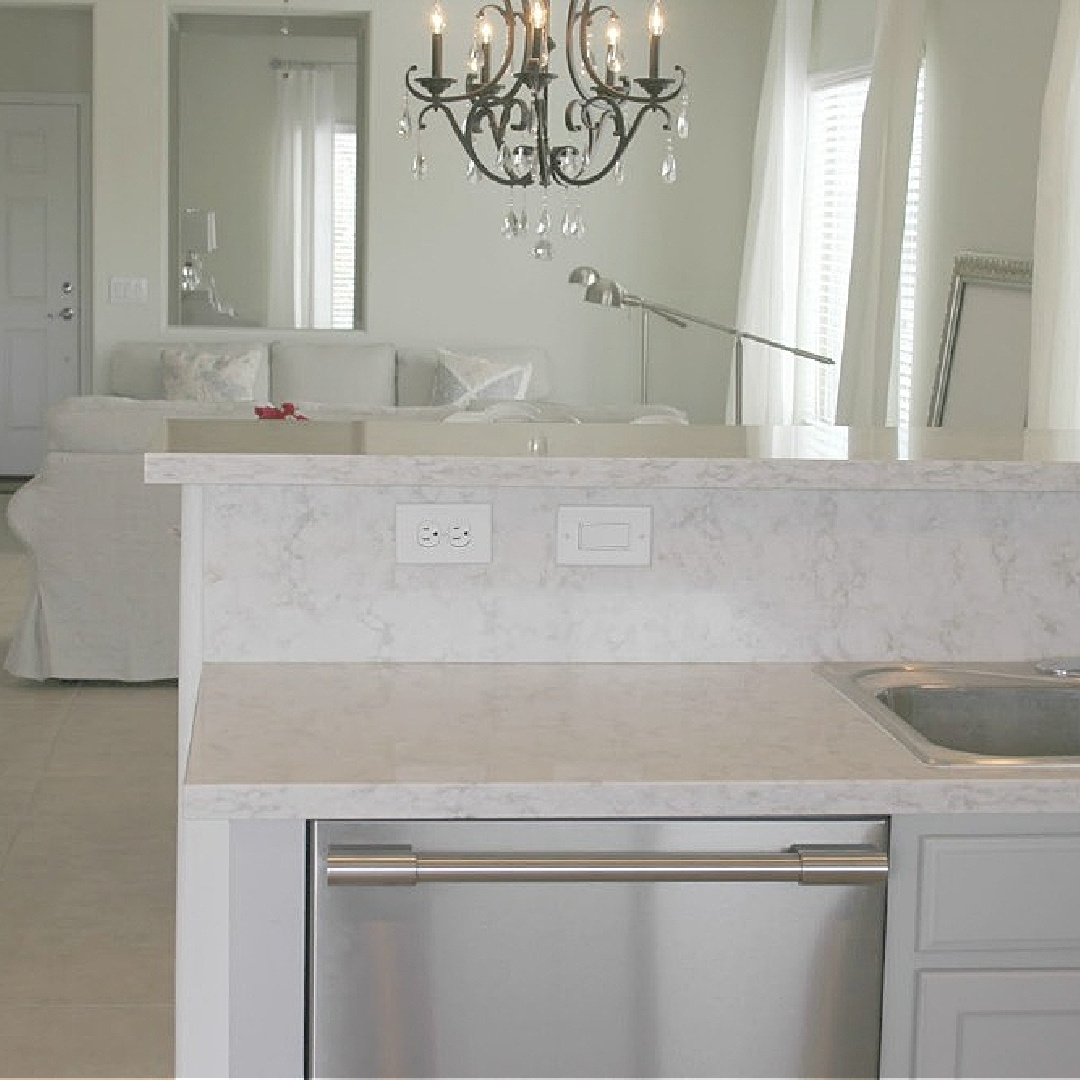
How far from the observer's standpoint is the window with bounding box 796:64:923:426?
25.8 feet

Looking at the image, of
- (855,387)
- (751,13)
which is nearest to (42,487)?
(855,387)

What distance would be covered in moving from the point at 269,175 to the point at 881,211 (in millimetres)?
3946

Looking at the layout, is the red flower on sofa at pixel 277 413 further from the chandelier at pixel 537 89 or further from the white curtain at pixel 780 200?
the white curtain at pixel 780 200

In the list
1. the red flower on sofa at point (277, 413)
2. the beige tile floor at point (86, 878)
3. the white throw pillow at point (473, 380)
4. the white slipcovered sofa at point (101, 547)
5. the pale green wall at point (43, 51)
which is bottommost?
the beige tile floor at point (86, 878)

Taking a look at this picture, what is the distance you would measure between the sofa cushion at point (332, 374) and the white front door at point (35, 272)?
1870 millimetres

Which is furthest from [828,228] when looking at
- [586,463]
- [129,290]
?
[586,463]

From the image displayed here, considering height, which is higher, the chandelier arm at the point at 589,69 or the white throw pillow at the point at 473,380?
the chandelier arm at the point at 589,69

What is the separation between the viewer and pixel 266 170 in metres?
9.65

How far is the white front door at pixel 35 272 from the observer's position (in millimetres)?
10297

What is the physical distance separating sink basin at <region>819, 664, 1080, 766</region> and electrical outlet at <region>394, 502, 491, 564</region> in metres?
0.48

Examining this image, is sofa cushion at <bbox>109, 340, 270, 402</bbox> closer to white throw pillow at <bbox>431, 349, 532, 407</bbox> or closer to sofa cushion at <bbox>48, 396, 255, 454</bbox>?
white throw pillow at <bbox>431, 349, 532, 407</bbox>

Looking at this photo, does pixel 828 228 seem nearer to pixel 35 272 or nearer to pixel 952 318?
pixel 952 318

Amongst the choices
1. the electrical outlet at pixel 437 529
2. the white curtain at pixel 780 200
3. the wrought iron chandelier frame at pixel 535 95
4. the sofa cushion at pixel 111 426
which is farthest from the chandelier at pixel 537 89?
the electrical outlet at pixel 437 529

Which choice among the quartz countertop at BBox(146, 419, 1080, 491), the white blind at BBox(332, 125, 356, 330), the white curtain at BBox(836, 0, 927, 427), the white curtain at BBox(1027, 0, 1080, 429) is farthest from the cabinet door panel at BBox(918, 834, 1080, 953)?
the white blind at BBox(332, 125, 356, 330)
